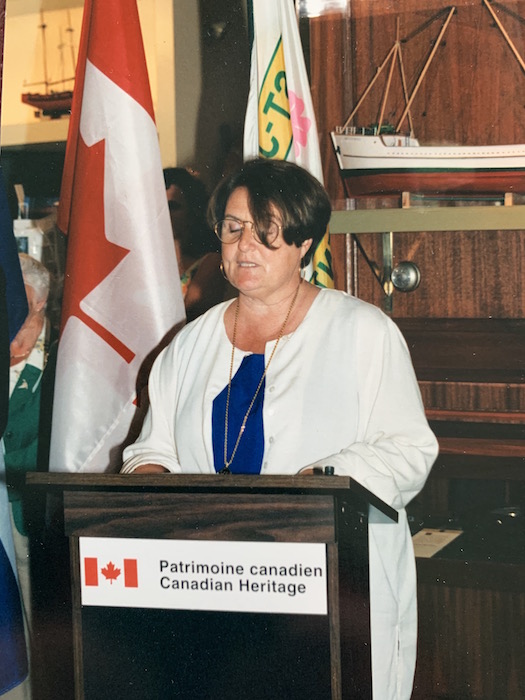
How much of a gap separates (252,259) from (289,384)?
0.96 ft

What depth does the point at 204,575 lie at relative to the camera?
4.87 ft

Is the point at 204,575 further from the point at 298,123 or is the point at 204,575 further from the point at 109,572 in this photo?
the point at 298,123

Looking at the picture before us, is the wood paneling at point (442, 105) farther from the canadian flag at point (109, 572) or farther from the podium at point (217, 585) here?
the canadian flag at point (109, 572)

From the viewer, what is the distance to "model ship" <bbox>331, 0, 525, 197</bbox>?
310cm

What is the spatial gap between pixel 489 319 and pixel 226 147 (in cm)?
142

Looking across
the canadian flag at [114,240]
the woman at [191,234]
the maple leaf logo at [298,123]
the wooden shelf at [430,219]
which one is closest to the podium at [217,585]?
the canadian flag at [114,240]

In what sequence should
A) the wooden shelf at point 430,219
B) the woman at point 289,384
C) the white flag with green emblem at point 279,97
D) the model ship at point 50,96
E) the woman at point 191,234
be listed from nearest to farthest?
the woman at point 289,384
the white flag with green emblem at point 279,97
the wooden shelf at point 430,219
the woman at point 191,234
the model ship at point 50,96

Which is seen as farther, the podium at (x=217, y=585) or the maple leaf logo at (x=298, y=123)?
the maple leaf logo at (x=298, y=123)

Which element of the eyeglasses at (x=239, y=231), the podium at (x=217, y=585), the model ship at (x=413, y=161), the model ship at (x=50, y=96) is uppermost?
the model ship at (x=50, y=96)

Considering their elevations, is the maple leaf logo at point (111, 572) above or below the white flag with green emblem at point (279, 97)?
below

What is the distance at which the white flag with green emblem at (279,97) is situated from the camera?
2889mm

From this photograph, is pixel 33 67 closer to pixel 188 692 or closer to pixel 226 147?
pixel 226 147

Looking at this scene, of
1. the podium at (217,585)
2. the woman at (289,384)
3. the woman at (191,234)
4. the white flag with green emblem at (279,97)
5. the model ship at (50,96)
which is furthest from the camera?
the model ship at (50,96)

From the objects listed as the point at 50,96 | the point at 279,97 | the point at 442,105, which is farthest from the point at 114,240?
the point at 50,96
